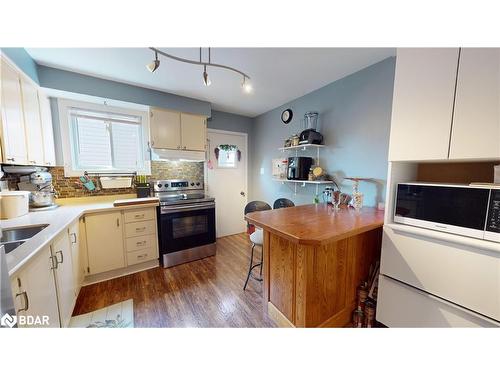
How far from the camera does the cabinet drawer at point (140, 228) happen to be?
7.48 ft

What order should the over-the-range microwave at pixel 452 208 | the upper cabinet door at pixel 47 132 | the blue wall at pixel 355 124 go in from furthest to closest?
the upper cabinet door at pixel 47 132
the blue wall at pixel 355 124
the over-the-range microwave at pixel 452 208

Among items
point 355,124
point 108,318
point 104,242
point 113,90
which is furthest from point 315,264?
point 113,90

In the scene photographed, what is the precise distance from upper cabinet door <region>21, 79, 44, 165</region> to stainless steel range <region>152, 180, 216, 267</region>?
123 cm

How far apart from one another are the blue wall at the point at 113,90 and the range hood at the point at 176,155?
2.00ft

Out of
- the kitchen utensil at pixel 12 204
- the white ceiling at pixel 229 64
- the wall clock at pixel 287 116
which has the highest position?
the white ceiling at pixel 229 64

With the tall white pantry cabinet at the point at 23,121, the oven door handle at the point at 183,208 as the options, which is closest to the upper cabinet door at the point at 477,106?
the oven door handle at the point at 183,208

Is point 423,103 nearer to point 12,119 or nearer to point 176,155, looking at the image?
point 176,155

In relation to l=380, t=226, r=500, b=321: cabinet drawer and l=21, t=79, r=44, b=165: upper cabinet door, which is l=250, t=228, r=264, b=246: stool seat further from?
l=21, t=79, r=44, b=165: upper cabinet door

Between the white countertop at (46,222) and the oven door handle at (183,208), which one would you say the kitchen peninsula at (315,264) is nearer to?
the white countertop at (46,222)

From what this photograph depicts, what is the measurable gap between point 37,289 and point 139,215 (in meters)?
1.34

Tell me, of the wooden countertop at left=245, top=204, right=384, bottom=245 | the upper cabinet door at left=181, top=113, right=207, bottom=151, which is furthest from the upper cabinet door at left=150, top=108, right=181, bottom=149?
the wooden countertop at left=245, top=204, right=384, bottom=245

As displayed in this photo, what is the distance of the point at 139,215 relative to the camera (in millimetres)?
2338
